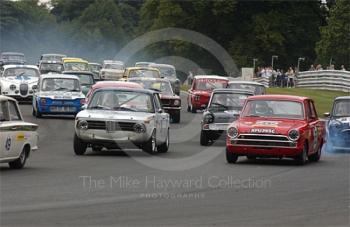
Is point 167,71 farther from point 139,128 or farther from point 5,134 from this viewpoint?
point 5,134

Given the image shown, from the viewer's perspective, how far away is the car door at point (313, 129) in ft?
68.4

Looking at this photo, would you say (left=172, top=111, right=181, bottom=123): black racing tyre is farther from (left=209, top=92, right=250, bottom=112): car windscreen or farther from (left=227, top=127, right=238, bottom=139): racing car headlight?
(left=227, top=127, right=238, bottom=139): racing car headlight

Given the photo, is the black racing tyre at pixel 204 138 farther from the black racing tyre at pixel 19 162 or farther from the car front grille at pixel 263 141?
the black racing tyre at pixel 19 162

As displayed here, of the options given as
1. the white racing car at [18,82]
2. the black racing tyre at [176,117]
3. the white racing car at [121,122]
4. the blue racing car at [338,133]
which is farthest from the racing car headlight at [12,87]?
the white racing car at [121,122]

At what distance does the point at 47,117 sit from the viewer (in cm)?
3516

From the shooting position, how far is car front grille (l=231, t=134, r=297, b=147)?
1984cm

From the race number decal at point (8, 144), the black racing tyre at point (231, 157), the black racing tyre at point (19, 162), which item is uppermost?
the race number decal at point (8, 144)

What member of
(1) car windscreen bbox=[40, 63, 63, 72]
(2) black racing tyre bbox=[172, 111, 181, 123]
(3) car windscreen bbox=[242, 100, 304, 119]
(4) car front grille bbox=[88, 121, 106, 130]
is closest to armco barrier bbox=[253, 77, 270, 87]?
(1) car windscreen bbox=[40, 63, 63, 72]

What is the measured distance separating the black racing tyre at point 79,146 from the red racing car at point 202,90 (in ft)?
68.3

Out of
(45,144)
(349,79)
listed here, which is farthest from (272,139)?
(349,79)

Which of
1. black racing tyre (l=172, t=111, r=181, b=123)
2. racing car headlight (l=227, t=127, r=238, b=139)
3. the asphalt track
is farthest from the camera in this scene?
black racing tyre (l=172, t=111, r=181, b=123)

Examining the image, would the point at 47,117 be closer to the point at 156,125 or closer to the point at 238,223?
the point at 156,125

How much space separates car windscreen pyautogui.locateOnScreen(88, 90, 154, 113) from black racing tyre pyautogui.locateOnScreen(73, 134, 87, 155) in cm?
103

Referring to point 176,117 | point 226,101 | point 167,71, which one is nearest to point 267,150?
point 226,101
